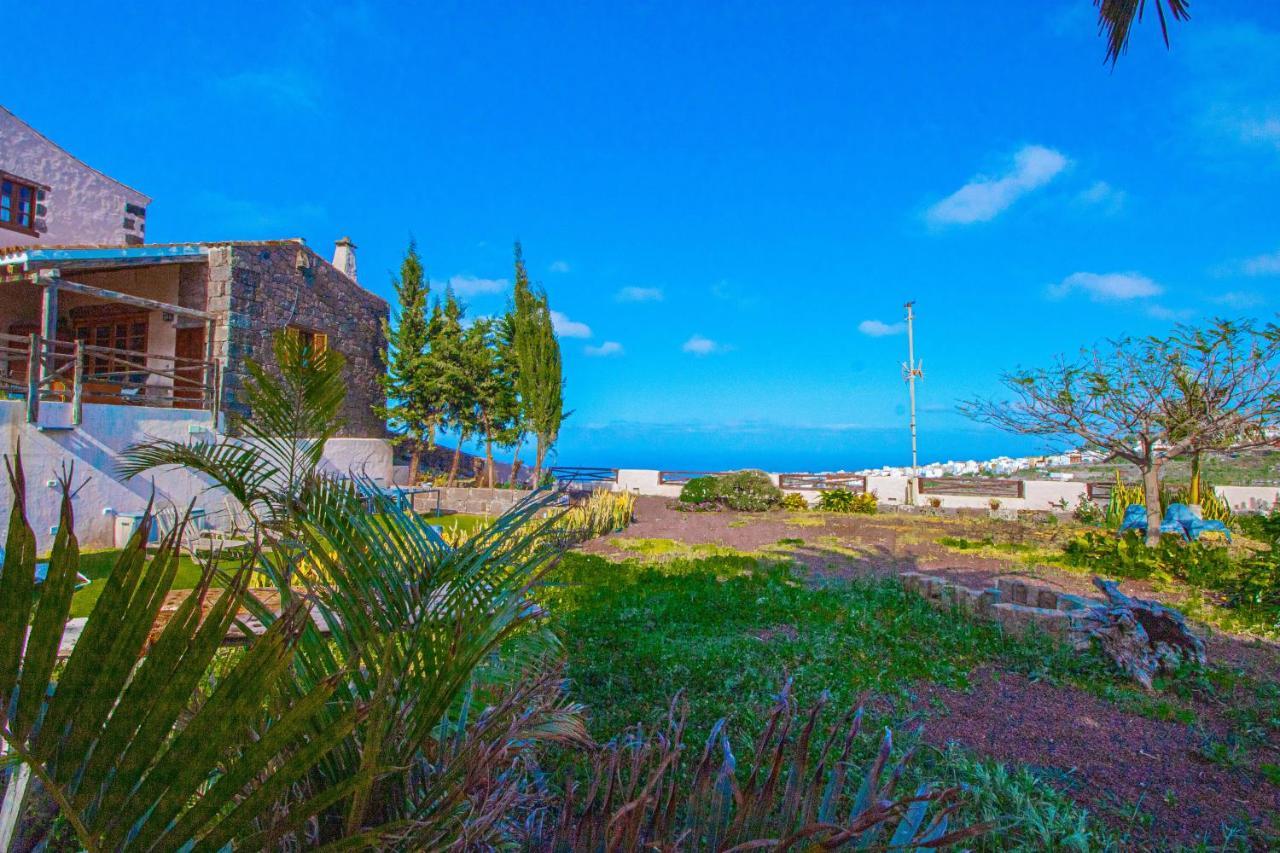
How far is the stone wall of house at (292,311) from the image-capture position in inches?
516

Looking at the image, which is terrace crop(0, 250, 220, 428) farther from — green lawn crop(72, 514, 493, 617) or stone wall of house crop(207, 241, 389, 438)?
green lawn crop(72, 514, 493, 617)

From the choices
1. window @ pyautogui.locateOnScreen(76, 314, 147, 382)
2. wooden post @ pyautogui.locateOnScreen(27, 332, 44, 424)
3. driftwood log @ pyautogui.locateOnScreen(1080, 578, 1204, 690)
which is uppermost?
window @ pyautogui.locateOnScreen(76, 314, 147, 382)

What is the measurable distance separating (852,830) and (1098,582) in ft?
20.1

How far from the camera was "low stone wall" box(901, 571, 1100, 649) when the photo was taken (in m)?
5.38

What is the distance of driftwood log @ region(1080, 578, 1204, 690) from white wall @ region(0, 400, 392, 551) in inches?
345

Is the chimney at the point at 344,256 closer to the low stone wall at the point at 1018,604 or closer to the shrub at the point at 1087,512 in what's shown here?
the low stone wall at the point at 1018,604

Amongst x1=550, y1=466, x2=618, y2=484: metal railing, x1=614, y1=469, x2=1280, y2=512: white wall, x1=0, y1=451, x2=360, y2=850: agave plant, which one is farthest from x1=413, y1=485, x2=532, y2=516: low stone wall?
x1=0, y1=451, x2=360, y2=850: agave plant

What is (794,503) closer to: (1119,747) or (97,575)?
(1119,747)

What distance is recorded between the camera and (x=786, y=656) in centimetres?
507

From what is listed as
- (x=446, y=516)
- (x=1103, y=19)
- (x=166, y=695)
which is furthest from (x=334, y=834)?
(x=446, y=516)

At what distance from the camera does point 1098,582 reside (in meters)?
5.85

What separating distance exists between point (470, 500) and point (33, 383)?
8.18 meters

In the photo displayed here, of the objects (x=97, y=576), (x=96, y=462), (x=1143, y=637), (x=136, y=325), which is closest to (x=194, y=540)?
(x=97, y=576)

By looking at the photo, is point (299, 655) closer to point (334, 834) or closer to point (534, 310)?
point (334, 834)
